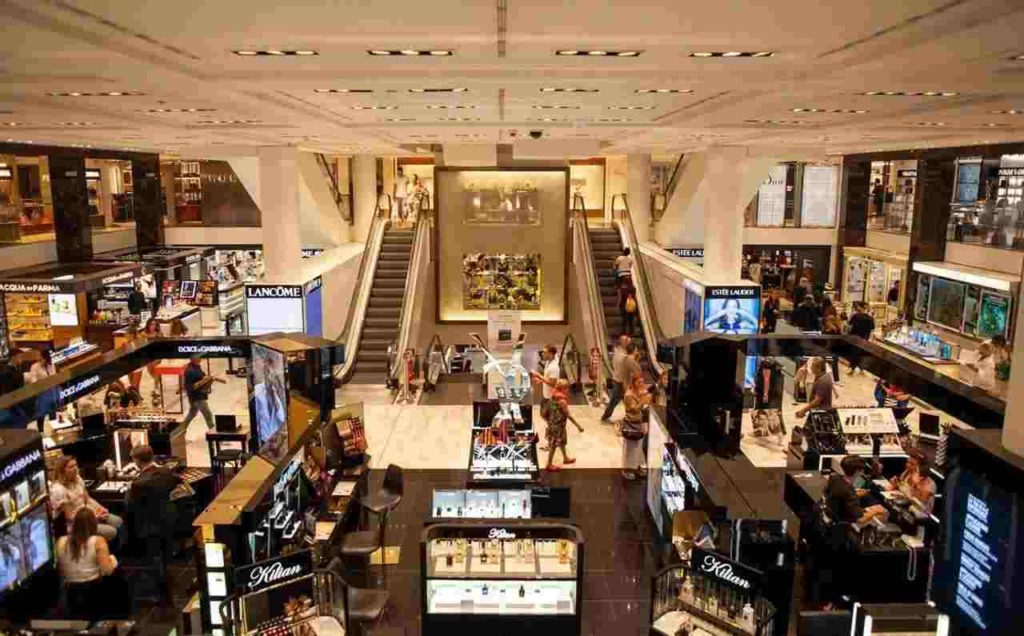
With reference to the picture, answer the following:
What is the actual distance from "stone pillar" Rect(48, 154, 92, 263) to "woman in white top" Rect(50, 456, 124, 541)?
11.0 m

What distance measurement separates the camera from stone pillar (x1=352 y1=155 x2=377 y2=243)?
21.8 m

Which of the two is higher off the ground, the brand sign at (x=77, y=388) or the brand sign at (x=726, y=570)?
the brand sign at (x=77, y=388)

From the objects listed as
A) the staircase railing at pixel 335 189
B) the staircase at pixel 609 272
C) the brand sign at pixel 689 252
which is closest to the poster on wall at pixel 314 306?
the staircase railing at pixel 335 189

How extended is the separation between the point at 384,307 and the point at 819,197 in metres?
16.2

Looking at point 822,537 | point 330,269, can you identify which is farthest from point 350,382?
point 822,537

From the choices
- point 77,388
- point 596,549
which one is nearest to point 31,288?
point 77,388

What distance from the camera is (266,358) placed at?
9.99m

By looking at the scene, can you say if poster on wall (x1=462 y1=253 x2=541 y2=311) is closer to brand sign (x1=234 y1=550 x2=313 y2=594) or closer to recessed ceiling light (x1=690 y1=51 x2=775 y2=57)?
brand sign (x1=234 y1=550 x2=313 y2=594)

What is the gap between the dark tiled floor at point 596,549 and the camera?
720 cm

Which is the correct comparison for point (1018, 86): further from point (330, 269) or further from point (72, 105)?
point (330, 269)

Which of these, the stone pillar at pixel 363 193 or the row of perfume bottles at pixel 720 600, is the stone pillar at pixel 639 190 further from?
the row of perfume bottles at pixel 720 600

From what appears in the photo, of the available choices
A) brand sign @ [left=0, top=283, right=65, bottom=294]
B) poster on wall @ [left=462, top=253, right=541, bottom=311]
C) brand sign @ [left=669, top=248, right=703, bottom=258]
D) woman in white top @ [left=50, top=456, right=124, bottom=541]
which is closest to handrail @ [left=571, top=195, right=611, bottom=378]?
poster on wall @ [left=462, top=253, right=541, bottom=311]

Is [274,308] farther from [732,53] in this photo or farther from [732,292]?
[732,53]

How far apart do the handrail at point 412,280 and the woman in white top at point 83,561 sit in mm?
8336
